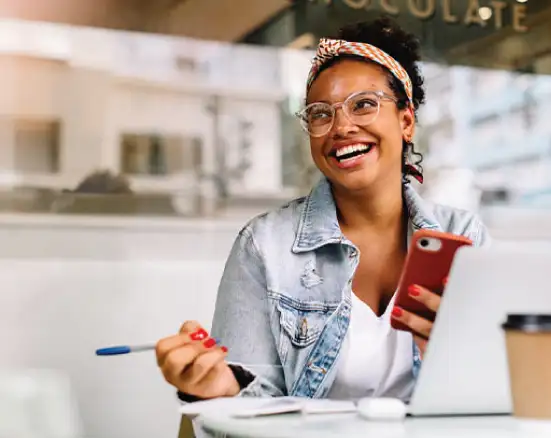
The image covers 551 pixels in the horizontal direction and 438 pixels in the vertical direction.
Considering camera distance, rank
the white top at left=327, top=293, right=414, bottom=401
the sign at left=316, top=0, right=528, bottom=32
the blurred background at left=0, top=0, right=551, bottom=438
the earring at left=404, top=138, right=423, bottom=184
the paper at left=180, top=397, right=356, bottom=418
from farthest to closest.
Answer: the sign at left=316, top=0, right=528, bottom=32 → the blurred background at left=0, top=0, right=551, bottom=438 → the earring at left=404, top=138, right=423, bottom=184 → the white top at left=327, top=293, right=414, bottom=401 → the paper at left=180, top=397, right=356, bottom=418

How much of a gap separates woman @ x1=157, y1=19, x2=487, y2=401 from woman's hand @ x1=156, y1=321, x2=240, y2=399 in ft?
0.04

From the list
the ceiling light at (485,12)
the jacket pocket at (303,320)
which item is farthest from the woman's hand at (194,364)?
the ceiling light at (485,12)

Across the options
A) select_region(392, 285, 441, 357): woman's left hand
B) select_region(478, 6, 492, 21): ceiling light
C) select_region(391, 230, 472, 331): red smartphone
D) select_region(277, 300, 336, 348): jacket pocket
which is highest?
select_region(478, 6, 492, 21): ceiling light

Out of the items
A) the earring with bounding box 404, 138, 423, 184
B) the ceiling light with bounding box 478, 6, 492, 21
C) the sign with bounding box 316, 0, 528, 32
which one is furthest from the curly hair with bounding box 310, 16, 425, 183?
the ceiling light with bounding box 478, 6, 492, 21

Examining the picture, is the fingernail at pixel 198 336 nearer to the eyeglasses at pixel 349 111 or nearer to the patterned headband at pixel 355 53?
the eyeglasses at pixel 349 111

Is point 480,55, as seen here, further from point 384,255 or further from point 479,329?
point 479,329

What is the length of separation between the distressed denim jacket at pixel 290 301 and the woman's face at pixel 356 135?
9 cm

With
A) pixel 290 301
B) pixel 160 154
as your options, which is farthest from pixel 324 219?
pixel 160 154

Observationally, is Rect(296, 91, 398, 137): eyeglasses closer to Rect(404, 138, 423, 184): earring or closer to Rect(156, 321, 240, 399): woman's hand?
Rect(404, 138, 423, 184): earring

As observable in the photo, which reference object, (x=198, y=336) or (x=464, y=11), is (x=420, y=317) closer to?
→ (x=198, y=336)

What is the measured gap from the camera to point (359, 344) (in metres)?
1.34

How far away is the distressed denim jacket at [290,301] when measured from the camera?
135 cm

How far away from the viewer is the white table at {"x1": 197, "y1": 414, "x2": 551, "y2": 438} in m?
0.78

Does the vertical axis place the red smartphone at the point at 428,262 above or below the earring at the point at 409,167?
below
